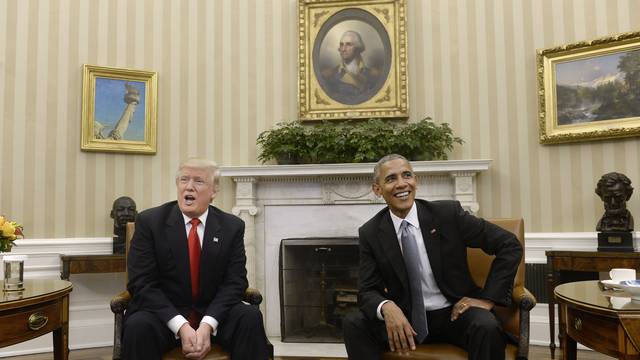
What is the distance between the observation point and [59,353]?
8.45ft

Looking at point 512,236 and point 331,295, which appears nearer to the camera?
point 512,236

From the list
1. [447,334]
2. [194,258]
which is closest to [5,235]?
[194,258]

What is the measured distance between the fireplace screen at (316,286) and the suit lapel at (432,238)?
204 centimetres

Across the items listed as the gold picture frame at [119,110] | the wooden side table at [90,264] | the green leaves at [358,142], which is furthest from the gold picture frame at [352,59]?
the wooden side table at [90,264]

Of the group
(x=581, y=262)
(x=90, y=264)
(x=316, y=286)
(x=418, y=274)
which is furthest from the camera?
(x=316, y=286)

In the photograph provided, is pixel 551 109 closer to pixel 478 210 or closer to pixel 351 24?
pixel 478 210

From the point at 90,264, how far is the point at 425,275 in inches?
118

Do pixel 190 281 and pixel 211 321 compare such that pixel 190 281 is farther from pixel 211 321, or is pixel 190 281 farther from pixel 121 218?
pixel 121 218

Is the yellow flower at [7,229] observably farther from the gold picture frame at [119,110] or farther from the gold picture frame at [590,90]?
the gold picture frame at [590,90]

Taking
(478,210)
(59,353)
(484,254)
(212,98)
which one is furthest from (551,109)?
(59,353)

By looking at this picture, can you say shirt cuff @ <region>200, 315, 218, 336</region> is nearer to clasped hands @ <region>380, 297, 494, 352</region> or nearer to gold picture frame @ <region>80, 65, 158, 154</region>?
clasped hands @ <region>380, 297, 494, 352</region>

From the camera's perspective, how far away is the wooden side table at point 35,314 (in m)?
2.15

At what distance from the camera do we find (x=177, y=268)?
259cm

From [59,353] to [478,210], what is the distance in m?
3.46
